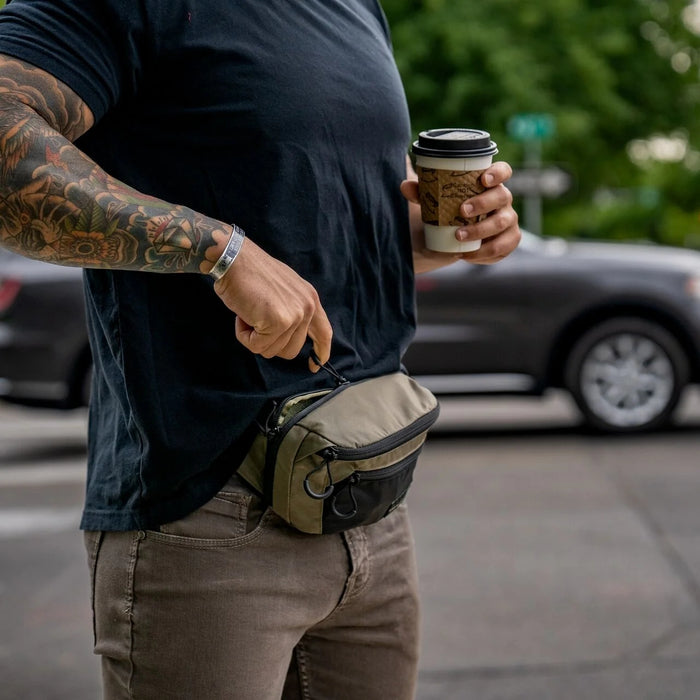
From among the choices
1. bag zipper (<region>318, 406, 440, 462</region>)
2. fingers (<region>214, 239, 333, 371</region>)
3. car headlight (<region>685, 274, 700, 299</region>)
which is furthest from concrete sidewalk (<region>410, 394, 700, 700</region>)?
fingers (<region>214, 239, 333, 371</region>)

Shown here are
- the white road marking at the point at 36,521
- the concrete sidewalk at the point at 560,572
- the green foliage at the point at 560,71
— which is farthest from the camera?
the green foliage at the point at 560,71

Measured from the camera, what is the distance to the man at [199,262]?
1257 mm

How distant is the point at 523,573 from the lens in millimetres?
4508

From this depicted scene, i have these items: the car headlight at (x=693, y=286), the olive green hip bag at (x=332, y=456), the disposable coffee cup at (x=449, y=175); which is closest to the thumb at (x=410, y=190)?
the disposable coffee cup at (x=449, y=175)

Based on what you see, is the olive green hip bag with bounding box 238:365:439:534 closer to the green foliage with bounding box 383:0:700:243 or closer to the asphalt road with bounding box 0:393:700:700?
the asphalt road with bounding box 0:393:700:700

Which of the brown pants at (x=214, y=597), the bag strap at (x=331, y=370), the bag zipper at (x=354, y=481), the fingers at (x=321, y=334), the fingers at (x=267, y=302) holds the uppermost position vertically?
the fingers at (x=267, y=302)

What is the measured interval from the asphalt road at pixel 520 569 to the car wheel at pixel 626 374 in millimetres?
158

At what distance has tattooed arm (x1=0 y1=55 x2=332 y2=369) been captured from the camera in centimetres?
122

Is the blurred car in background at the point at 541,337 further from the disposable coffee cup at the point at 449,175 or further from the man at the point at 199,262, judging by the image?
the man at the point at 199,262

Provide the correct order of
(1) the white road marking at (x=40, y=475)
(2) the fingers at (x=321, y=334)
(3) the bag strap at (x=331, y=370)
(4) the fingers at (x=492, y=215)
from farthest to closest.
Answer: (1) the white road marking at (x=40, y=475) < (4) the fingers at (x=492, y=215) < (3) the bag strap at (x=331, y=370) < (2) the fingers at (x=321, y=334)

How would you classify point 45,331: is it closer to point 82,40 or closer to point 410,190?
point 410,190

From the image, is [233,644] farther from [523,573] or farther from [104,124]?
[523,573]

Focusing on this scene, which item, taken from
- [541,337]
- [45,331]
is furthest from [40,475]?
[541,337]

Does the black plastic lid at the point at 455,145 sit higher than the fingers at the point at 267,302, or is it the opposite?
the black plastic lid at the point at 455,145
